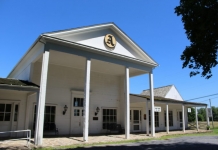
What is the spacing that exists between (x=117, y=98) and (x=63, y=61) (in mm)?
6693

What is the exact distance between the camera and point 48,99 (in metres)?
14.5

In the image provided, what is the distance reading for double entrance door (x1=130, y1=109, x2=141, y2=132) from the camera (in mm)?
19453

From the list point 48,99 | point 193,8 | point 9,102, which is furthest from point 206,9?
point 9,102

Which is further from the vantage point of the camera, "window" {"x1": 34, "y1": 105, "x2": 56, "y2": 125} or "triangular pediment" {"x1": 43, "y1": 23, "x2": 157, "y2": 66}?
"window" {"x1": 34, "y1": 105, "x2": 56, "y2": 125}

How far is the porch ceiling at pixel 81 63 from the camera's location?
43.8 feet

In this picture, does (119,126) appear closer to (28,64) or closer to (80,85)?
(80,85)

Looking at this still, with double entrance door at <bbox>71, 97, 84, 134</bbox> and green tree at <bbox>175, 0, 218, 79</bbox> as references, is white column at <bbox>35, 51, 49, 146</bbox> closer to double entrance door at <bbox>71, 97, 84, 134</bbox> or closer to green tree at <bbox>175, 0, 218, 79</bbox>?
double entrance door at <bbox>71, 97, 84, 134</bbox>

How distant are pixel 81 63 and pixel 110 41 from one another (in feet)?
9.11

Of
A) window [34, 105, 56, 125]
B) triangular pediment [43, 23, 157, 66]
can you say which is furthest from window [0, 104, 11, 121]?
triangular pediment [43, 23, 157, 66]

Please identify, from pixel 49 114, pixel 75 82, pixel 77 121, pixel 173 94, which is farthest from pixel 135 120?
pixel 173 94

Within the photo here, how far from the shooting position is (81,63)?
15.2 meters

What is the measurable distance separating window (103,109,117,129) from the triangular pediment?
552 centimetres

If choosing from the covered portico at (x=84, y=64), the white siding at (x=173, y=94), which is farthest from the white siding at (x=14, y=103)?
the white siding at (x=173, y=94)

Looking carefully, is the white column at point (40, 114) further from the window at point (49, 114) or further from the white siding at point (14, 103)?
the window at point (49, 114)
